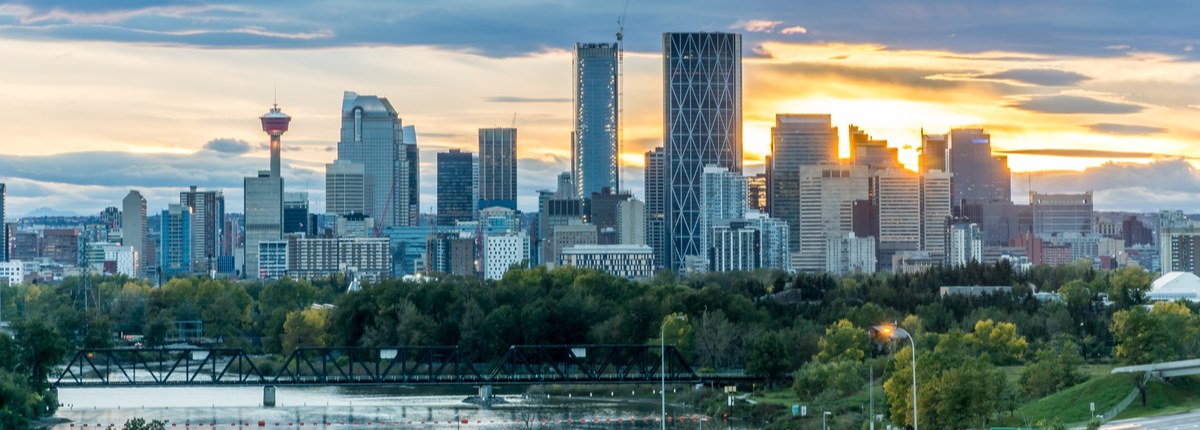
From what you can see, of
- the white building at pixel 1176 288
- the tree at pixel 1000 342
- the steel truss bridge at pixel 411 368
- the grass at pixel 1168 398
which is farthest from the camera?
the white building at pixel 1176 288

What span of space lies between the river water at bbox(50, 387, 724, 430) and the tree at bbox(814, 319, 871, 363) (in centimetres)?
921

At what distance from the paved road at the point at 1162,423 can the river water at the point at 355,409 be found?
77.0ft

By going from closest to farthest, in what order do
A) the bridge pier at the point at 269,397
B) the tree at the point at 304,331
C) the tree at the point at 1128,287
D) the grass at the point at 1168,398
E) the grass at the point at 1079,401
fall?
the grass at the point at 1168,398
the grass at the point at 1079,401
the bridge pier at the point at 269,397
the tree at the point at 304,331
the tree at the point at 1128,287

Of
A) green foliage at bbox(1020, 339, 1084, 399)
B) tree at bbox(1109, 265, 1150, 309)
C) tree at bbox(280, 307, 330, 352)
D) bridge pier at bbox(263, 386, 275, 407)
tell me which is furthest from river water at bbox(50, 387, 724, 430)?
tree at bbox(1109, 265, 1150, 309)

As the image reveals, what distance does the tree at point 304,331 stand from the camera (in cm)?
14388

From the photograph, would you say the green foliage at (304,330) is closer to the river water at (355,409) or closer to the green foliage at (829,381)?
the river water at (355,409)

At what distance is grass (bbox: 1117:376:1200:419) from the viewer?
7750cm

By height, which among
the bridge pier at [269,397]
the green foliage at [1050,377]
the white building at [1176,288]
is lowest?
the bridge pier at [269,397]

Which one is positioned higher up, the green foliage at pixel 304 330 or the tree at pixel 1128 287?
the tree at pixel 1128 287

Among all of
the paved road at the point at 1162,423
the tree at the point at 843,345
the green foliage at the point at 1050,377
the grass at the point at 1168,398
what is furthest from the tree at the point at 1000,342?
the paved road at the point at 1162,423

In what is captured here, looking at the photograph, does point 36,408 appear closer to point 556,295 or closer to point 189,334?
point 556,295

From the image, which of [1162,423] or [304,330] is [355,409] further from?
[1162,423]

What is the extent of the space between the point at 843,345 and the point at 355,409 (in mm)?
25796

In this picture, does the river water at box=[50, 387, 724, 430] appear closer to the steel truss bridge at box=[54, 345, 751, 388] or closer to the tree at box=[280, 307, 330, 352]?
the steel truss bridge at box=[54, 345, 751, 388]
